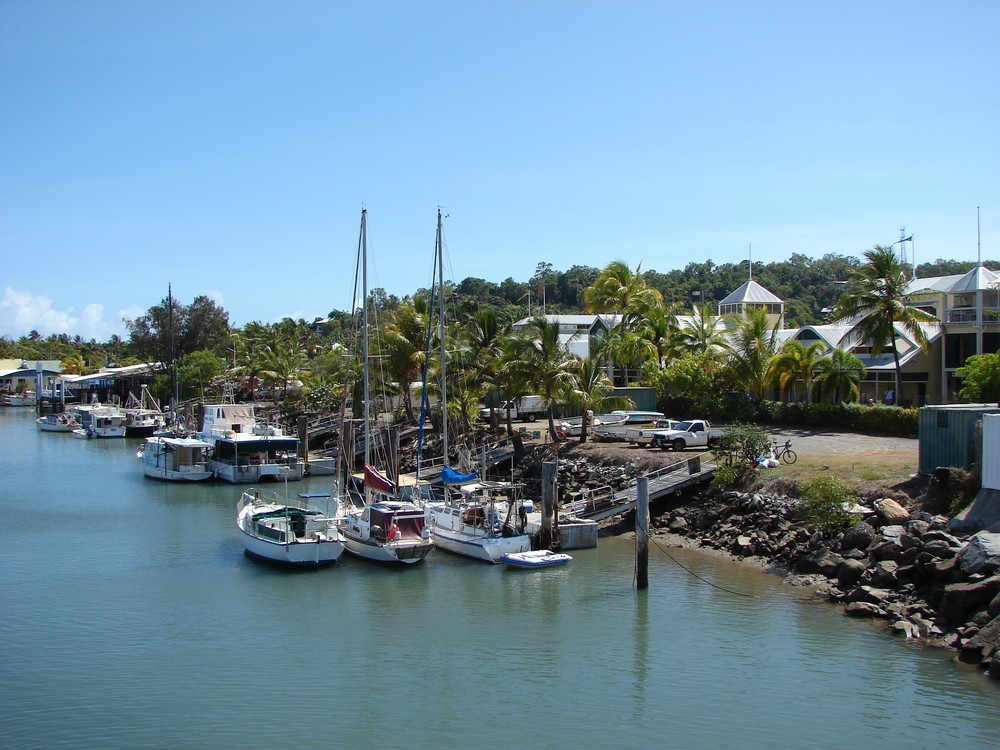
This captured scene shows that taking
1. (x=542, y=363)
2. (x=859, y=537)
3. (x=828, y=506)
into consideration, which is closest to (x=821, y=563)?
(x=859, y=537)

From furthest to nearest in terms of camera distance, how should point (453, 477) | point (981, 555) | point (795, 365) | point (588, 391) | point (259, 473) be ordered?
point (259, 473)
point (795, 365)
point (588, 391)
point (453, 477)
point (981, 555)

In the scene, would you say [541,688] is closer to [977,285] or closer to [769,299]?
[977,285]

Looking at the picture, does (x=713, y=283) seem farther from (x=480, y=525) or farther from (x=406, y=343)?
(x=480, y=525)

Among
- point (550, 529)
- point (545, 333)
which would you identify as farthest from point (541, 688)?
point (545, 333)

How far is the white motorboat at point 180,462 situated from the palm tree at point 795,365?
116ft

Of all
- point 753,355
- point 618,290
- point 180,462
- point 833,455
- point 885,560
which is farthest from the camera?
point 618,290

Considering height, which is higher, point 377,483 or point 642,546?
point 377,483

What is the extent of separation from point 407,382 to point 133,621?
31860 millimetres

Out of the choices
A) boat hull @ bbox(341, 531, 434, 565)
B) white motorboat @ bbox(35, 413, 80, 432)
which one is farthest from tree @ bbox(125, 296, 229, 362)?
boat hull @ bbox(341, 531, 434, 565)

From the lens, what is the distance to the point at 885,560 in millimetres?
25922

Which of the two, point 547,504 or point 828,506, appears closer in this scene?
point 828,506

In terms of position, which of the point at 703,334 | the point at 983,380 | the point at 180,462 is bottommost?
the point at 180,462

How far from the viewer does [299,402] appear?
73.1 meters

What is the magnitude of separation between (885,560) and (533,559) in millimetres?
11423
